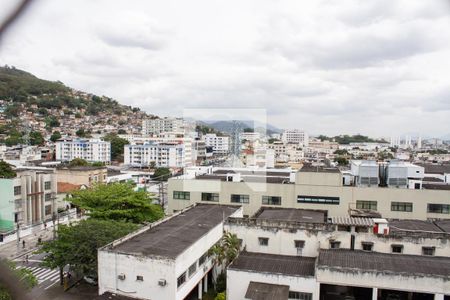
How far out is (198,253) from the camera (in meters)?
11.1

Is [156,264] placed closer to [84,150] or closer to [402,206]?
[402,206]

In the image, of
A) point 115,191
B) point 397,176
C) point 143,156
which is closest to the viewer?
point 115,191

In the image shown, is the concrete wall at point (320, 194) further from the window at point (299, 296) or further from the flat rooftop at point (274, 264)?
the window at point (299, 296)

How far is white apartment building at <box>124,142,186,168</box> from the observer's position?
4956 cm

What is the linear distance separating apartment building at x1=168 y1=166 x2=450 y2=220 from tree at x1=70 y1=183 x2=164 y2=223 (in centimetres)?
287

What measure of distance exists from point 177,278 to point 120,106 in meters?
121

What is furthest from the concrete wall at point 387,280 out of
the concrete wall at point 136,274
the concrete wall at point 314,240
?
the concrete wall at point 136,274

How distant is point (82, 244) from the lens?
1162 cm

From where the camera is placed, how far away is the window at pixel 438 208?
672 inches

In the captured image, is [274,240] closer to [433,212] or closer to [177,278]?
[177,278]

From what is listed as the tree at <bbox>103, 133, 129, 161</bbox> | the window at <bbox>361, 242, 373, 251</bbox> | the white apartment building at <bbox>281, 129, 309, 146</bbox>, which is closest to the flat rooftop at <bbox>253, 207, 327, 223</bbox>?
the window at <bbox>361, 242, 373, 251</bbox>

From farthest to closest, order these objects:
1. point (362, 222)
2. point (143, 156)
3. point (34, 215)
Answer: point (143, 156) → point (34, 215) → point (362, 222)

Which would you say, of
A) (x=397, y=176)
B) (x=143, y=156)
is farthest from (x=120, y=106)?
(x=397, y=176)

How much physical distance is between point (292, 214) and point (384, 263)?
5761mm
